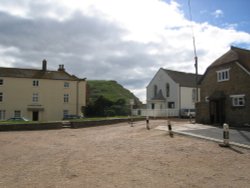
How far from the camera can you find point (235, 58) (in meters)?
25.3

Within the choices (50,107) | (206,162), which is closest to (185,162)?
(206,162)

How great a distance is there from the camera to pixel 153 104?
49.1 metres

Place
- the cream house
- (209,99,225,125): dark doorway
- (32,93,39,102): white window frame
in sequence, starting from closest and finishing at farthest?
(209,99,225,125): dark doorway < the cream house < (32,93,39,102): white window frame

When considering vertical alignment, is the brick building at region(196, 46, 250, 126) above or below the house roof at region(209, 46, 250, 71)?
below

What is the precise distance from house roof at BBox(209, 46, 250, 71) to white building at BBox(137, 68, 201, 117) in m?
16.1

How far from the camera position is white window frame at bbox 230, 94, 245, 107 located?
79.4ft

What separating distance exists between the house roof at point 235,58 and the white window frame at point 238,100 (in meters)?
2.49

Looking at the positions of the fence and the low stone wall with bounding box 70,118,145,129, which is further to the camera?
the fence

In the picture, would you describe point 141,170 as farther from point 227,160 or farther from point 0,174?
point 0,174

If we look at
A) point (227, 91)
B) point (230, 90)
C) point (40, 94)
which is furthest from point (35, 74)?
point (230, 90)

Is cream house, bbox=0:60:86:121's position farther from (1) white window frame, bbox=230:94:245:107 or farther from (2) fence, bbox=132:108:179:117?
(1) white window frame, bbox=230:94:245:107

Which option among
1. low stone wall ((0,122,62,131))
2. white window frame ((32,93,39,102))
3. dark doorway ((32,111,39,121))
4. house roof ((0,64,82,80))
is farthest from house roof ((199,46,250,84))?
dark doorway ((32,111,39,121))

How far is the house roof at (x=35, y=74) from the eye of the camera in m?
49.1

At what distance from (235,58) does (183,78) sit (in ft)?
78.4
